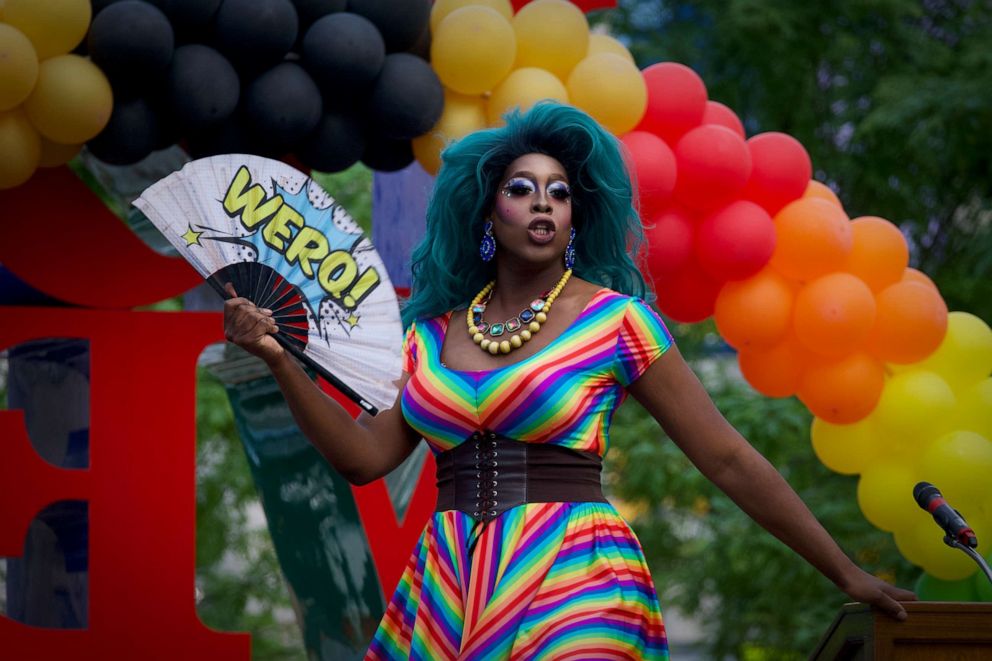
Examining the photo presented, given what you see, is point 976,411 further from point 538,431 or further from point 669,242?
point 538,431

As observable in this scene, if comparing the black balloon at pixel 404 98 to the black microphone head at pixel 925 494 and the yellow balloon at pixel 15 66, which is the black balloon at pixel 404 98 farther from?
the black microphone head at pixel 925 494

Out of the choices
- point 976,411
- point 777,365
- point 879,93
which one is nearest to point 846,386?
point 777,365

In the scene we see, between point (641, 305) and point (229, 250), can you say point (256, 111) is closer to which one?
point (229, 250)

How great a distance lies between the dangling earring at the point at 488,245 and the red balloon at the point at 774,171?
2.50 meters

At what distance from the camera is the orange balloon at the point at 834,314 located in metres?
5.67

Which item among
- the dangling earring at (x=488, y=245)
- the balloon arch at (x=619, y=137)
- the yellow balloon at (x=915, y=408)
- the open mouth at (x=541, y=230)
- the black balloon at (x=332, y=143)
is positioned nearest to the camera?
the open mouth at (x=541, y=230)

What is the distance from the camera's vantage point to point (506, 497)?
324 centimetres

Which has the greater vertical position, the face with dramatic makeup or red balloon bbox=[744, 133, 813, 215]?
red balloon bbox=[744, 133, 813, 215]

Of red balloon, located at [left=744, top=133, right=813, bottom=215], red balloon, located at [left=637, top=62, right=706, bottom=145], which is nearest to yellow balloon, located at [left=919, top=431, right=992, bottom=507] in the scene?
red balloon, located at [left=744, top=133, right=813, bottom=215]

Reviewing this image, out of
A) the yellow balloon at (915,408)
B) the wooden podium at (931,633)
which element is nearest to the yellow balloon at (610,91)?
the yellow balloon at (915,408)

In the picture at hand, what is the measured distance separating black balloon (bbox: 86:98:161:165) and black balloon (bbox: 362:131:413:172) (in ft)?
2.61

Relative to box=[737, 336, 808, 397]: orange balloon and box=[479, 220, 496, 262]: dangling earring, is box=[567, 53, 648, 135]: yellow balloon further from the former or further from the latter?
box=[479, 220, 496, 262]: dangling earring

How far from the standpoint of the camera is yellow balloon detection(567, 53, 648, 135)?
546 cm

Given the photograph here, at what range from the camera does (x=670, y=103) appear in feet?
18.6
